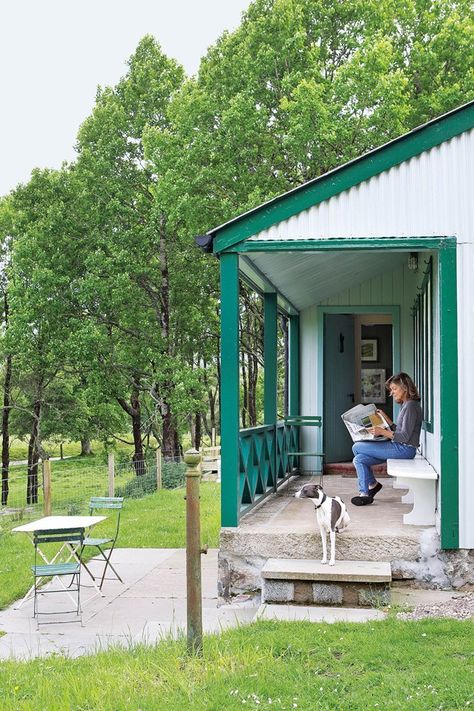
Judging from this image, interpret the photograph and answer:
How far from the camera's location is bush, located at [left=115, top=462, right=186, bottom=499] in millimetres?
17844

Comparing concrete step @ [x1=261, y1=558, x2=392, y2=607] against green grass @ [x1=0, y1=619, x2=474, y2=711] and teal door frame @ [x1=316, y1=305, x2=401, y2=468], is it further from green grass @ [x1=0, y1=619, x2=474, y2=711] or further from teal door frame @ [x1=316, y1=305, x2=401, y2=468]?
teal door frame @ [x1=316, y1=305, x2=401, y2=468]

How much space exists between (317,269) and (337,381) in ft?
12.6

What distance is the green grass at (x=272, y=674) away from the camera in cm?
445

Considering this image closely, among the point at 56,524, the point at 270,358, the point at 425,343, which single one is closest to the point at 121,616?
the point at 56,524

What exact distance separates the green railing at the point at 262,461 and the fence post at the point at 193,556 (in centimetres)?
242

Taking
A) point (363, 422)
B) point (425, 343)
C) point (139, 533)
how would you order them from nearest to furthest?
point (363, 422) → point (425, 343) → point (139, 533)

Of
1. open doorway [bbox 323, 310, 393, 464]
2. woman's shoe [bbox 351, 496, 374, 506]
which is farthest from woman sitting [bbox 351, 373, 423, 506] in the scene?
open doorway [bbox 323, 310, 393, 464]

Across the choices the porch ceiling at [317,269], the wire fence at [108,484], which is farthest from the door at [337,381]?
the wire fence at [108,484]

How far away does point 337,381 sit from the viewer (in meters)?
13.2

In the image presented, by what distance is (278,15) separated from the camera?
21156mm

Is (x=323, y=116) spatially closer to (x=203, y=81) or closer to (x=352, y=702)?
(x=203, y=81)

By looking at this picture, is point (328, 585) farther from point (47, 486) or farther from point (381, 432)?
point (47, 486)

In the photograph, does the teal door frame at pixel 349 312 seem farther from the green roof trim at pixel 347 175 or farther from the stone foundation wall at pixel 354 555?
the stone foundation wall at pixel 354 555

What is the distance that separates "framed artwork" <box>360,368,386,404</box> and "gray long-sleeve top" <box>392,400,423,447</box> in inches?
201
